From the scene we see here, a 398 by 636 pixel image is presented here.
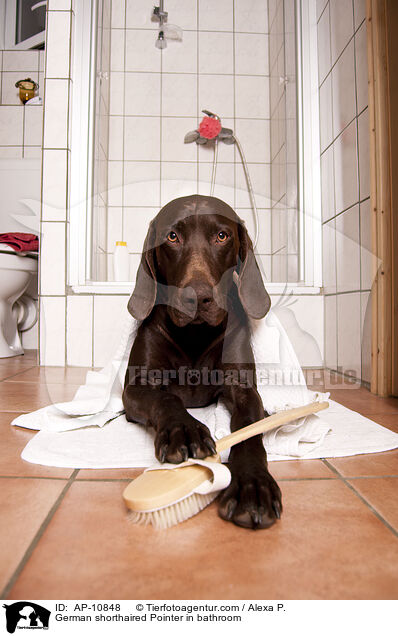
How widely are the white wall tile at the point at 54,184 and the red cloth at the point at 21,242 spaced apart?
458mm

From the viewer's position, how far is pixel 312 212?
2648mm

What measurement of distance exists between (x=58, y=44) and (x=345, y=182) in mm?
2060

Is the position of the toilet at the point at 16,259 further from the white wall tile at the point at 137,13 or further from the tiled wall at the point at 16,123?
the white wall tile at the point at 137,13

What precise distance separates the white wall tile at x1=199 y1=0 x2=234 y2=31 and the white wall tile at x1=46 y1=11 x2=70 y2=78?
60.1 inches

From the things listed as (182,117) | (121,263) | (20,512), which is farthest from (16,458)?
(182,117)

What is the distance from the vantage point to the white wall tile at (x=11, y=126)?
4172 mm

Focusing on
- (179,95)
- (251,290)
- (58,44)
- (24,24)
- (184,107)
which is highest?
(24,24)

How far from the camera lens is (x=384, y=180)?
173cm

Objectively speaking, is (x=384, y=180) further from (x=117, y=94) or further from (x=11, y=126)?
(x=11, y=126)

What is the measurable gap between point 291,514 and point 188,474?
198 mm

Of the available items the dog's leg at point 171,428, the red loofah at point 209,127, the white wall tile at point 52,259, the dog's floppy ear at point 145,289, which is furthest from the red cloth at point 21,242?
the dog's leg at point 171,428

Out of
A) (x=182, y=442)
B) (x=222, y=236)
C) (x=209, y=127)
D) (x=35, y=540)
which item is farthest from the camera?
(x=209, y=127)

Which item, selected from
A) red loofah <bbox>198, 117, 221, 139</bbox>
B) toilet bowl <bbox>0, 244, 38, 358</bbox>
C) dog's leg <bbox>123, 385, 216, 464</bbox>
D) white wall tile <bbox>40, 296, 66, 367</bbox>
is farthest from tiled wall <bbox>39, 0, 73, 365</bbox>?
dog's leg <bbox>123, 385, 216, 464</bbox>

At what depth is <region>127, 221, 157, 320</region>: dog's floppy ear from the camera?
1.37 meters
